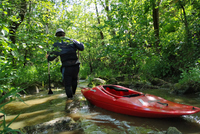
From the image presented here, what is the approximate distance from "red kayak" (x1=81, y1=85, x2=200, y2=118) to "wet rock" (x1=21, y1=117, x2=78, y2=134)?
44.9 inches

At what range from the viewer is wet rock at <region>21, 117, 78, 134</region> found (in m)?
2.56

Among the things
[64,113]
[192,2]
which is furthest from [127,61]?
[64,113]

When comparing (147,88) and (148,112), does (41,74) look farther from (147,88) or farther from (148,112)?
(148,112)

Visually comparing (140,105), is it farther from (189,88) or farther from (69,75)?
(189,88)

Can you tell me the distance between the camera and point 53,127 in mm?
2678

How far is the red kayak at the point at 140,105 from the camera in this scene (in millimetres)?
2732

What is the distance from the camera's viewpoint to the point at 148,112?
2928mm

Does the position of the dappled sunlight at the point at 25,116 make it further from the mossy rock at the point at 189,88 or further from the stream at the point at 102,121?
the mossy rock at the point at 189,88

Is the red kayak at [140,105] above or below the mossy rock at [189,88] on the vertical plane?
above

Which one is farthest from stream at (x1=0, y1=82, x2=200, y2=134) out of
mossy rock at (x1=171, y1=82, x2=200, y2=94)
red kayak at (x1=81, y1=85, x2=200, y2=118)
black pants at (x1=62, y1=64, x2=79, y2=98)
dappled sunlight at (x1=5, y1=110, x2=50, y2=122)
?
mossy rock at (x1=171, y1=82, x2=200, y2=94)

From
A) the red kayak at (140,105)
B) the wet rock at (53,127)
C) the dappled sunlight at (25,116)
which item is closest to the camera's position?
the wet rock at (53,127)

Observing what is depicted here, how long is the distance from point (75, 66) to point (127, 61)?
4204mm

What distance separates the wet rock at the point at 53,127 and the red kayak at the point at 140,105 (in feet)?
3.74

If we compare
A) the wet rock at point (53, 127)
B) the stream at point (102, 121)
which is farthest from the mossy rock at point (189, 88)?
the wet rock at point (53, 127)
